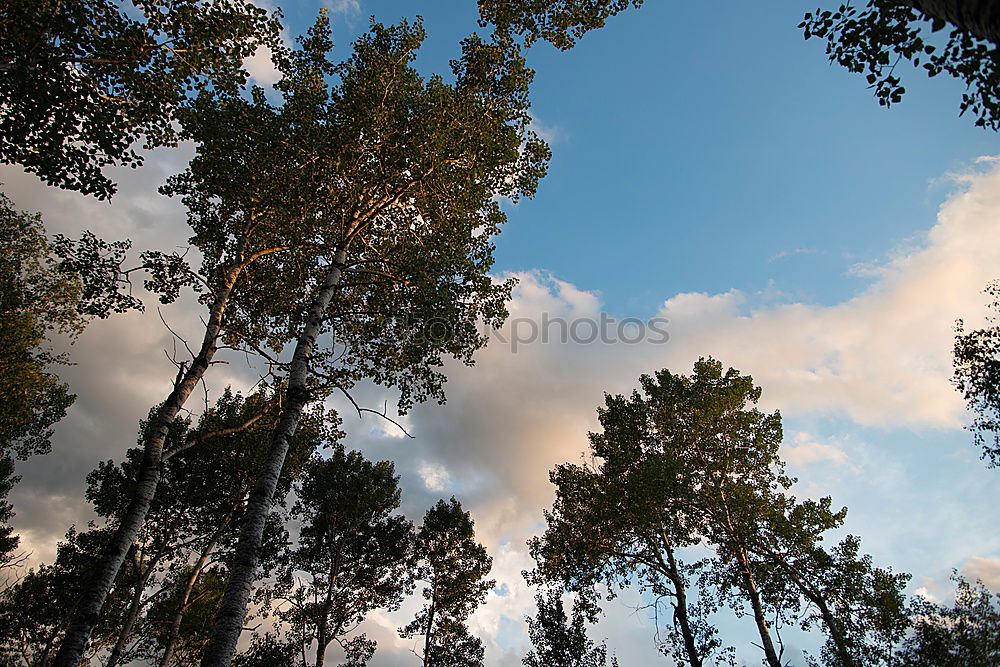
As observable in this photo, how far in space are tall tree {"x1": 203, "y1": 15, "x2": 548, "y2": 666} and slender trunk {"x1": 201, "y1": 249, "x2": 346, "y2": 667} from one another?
0.32 metres

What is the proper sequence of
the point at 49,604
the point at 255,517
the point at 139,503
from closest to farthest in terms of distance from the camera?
the point at 255,517 < the point at 139,503 < the point at 49,604

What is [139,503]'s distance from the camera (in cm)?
780

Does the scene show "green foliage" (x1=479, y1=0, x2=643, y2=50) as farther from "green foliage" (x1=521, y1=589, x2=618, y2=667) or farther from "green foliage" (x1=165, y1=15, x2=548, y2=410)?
"green foliage" (x1=521, y1=589, x2=618, y2=667)

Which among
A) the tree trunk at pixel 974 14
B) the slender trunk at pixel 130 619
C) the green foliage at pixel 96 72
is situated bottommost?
the slender trunk at pixel 130 619

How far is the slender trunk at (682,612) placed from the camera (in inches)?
600

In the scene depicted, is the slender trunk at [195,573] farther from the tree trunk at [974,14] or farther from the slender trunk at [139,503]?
the tree trunk at [974,14]

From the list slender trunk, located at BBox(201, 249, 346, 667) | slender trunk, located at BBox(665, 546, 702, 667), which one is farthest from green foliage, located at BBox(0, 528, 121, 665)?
slender trunk, located at BBox(665, 546, 702, 667)

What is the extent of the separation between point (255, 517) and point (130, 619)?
12.7 meters

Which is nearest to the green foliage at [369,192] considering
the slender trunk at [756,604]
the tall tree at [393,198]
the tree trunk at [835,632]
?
the tall tree at [393,198]

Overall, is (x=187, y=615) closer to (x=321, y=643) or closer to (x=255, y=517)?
(x=321, y=643)

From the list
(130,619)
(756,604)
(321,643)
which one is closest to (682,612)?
(756,604)

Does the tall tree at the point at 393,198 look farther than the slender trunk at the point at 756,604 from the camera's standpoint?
No

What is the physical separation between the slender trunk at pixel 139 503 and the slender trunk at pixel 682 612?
1595 cm

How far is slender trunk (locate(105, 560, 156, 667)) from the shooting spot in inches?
554
